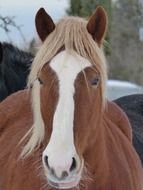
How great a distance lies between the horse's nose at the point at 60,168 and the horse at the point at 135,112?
2242mm

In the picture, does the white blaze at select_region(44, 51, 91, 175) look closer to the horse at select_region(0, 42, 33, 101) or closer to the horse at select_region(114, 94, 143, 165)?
the horse at select_region(114, 94, 143, 165)

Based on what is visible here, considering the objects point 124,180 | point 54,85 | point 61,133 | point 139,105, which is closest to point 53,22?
point 54,85

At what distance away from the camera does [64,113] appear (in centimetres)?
392

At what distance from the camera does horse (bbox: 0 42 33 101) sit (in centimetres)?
684

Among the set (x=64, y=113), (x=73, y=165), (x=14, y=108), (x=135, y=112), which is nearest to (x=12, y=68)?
(x=14, y=108)

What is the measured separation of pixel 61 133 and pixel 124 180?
1.02 metres

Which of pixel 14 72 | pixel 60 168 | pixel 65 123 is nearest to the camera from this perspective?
pixel 60 168

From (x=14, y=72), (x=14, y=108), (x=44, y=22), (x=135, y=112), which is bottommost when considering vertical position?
(x=135, y=112)

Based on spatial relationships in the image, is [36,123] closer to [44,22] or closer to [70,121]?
[70,121]

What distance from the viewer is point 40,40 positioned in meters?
4.46

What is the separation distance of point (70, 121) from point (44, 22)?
2.75ft

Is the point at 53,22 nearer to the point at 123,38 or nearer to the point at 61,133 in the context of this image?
the point at 61,133

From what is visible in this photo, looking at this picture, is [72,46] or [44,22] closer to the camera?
[72,46]

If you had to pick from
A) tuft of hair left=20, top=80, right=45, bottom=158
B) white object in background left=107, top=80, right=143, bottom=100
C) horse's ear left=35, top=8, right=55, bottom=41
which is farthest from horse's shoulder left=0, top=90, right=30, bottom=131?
white object in background left=107, top=80, right=143, bottom=100
